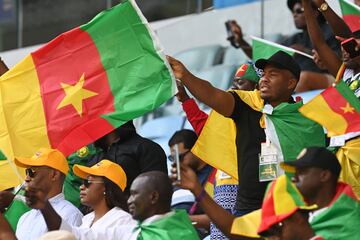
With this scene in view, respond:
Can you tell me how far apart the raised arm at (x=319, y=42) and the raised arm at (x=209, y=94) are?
1019 mm

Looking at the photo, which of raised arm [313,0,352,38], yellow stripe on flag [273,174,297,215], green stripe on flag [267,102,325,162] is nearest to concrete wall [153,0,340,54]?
raised arm [313,0,352,38]

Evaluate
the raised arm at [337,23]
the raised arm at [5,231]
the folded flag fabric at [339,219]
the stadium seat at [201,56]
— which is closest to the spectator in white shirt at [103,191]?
the raised arm at [5,231]

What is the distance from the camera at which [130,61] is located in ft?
34.0

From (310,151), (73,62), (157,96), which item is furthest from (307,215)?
(73,62)

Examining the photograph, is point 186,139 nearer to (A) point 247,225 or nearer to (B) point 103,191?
(B) point 103,191

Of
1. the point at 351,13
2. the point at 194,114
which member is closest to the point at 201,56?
the point at 351,13

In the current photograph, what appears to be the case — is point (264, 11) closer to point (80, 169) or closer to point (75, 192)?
point (75, 192)

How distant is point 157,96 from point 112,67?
0.52m

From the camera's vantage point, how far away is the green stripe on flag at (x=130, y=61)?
10.2 meters

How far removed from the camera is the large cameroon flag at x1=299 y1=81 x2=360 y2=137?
901 centimetres

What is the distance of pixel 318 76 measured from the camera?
1255 cm

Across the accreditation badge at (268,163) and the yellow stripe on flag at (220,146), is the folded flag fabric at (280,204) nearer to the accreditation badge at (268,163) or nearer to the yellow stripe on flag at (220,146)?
the accreditation badge at (268,163)

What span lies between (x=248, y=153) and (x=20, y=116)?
1978 millimetres

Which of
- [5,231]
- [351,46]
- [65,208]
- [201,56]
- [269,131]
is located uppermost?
[351,46]
